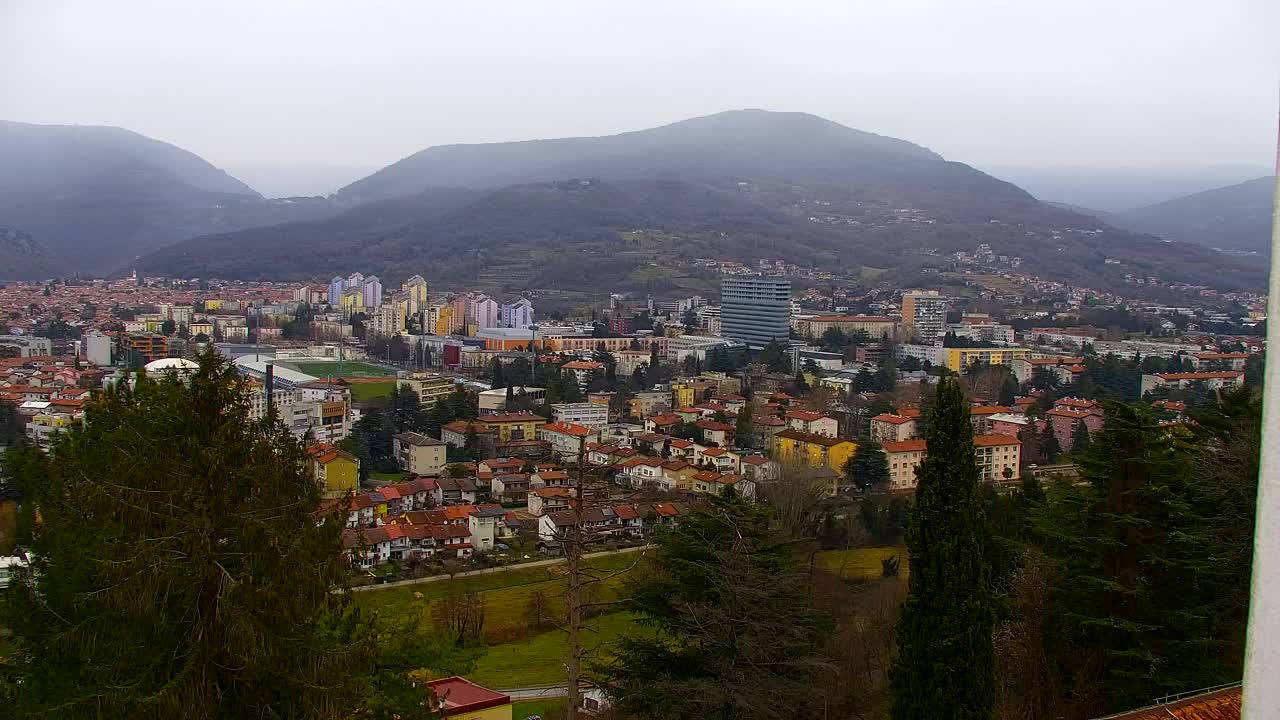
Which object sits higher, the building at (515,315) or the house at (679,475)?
the building at (515,315)

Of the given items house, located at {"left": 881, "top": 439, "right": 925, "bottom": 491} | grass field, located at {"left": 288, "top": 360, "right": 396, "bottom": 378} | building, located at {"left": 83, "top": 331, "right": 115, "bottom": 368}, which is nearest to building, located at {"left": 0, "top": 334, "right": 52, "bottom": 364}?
building, located at {"left": 83, "top": 331, "right": 115, "bottom": 368}

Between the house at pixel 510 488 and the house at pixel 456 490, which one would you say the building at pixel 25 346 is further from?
the house at pixel 510 488

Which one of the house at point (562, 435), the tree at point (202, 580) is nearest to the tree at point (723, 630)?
the tree at point (202, 580)

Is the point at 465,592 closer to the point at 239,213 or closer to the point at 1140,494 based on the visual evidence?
the point at 1140,494

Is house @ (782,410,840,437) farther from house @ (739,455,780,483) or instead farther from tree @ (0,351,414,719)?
tree @ (0,351,414,719)

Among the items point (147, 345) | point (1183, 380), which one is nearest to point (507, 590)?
point (1183, 380)

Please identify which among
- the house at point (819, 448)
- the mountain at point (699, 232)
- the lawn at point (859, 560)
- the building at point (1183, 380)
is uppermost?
the mountain at point (699, 232)

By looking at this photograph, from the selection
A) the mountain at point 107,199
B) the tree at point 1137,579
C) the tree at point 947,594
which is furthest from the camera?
the mountain at point 107,199
